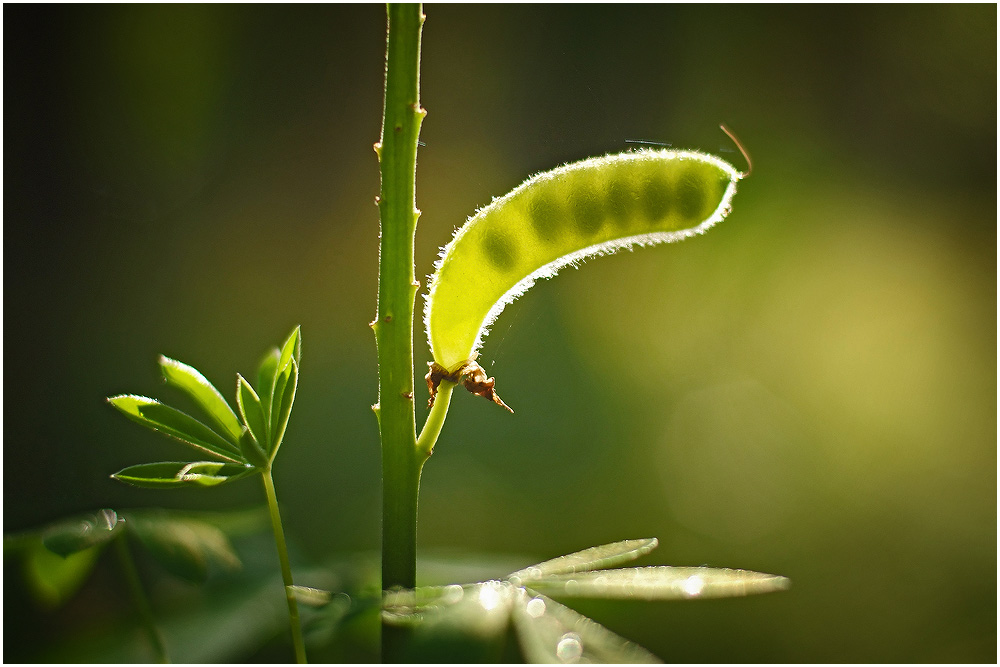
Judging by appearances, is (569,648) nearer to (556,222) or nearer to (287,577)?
(287,577)

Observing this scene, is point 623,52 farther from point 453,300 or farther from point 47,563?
point 47,563

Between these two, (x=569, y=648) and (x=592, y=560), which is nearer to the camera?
(x=569, y=648)

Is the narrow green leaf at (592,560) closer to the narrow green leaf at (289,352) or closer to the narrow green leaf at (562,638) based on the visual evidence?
the narrow green leaf at (562,638)

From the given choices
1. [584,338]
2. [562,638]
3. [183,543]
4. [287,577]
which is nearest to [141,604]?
[183,543]

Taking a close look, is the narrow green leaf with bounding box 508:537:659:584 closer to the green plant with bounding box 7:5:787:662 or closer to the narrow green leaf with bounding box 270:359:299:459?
the green plant with bounding box 7:5:787:662

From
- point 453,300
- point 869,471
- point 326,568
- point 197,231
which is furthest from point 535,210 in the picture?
point 869,471

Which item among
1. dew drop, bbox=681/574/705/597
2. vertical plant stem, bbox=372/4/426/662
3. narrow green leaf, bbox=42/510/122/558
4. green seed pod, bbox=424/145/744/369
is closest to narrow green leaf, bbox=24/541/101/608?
narrow green leaf, bbox=42/510/122/558
